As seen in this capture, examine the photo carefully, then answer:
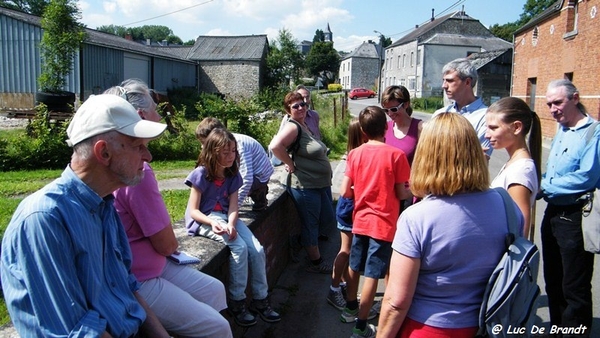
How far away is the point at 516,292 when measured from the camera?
6.72 feet

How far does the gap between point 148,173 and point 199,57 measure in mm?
46006

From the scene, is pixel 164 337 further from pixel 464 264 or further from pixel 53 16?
pixel 53 16

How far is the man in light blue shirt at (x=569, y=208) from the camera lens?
3449 millimetres

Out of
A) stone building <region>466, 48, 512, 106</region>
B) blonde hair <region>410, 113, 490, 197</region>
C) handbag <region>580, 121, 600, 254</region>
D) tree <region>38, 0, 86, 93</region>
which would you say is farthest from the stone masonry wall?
blonde hair <region>410, 113, 490, 197</region>

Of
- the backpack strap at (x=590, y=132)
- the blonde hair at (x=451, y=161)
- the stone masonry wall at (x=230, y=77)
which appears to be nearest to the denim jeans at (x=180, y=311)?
the blonde hair at (x=451, y=161)

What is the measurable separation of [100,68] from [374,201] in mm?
26169

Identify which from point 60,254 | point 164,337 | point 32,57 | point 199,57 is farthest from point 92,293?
point 199,57

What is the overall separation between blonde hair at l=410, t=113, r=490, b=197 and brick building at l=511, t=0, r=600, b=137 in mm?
16072

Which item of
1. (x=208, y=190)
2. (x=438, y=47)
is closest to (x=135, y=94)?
(x=208, y=190)

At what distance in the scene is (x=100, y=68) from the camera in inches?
1043

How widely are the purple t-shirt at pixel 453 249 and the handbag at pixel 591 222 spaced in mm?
1632

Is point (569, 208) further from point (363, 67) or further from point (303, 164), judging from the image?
point (363, 67)

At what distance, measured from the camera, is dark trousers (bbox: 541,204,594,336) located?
351 cm

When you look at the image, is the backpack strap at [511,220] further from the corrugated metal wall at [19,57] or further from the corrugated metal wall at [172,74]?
the corrugated metal wall at [172,74]
